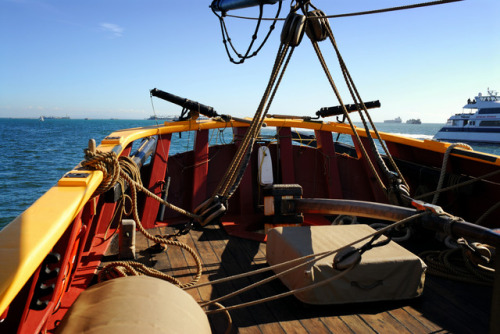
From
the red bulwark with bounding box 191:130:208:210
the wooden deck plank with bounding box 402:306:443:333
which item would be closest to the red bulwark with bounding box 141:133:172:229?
the red bulwark with bounding box 191:130:208:210

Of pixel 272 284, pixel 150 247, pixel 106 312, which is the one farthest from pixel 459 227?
pixel 150 247

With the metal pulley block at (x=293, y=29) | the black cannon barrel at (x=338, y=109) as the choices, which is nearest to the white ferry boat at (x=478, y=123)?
the black cannon barrel at (x=338, y=109)

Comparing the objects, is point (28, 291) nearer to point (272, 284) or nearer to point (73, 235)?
point (73, 235)

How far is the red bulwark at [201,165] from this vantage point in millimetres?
5379

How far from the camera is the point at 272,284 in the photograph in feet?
11.3

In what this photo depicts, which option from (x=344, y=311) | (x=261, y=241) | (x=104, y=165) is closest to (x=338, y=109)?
(x=261, y=241)

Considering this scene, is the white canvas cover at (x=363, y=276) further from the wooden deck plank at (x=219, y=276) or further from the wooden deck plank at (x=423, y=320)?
the wooden deck plank at (x=219, y=276)

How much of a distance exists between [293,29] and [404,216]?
173cm

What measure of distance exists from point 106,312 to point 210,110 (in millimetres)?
4245

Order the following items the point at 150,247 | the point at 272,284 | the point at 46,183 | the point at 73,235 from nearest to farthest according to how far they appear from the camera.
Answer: the point at 73,235
the point at 272,284
the point at 150,247
the point at 46,183

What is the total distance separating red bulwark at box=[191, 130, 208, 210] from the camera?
5379 millimetres

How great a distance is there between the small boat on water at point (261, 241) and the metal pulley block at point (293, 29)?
12 millimetres

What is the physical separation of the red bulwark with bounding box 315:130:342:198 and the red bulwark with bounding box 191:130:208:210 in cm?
196

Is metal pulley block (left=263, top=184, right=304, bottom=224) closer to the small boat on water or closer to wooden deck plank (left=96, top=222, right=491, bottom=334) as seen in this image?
the small boat on water
